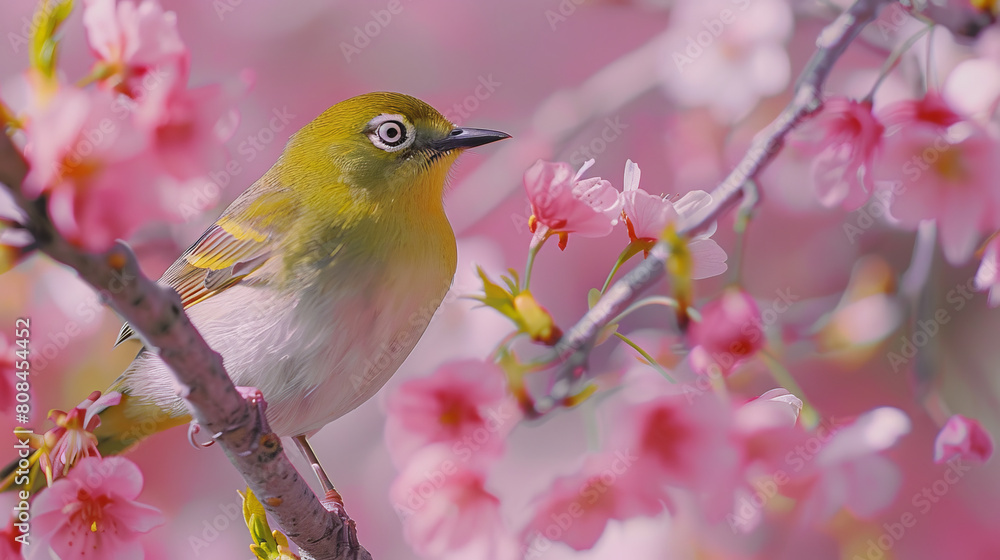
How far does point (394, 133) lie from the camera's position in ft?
2.55

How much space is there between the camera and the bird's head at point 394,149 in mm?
762

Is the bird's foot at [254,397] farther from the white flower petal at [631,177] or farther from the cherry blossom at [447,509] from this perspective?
the white flower petal at [631,177]

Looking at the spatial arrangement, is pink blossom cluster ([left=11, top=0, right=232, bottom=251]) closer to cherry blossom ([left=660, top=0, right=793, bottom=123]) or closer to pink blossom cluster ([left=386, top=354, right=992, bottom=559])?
pink blossom cluster ([left=386, top=354, right=992, bottom=559])

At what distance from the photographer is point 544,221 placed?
2.07 feet

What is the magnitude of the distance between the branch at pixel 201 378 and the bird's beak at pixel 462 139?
0.33 meters

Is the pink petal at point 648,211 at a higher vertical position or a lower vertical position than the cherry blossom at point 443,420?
higher

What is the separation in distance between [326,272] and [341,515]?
0.82ft

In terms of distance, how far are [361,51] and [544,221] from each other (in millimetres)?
904

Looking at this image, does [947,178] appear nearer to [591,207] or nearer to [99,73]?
[591,207]

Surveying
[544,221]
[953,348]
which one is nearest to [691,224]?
[544,221]

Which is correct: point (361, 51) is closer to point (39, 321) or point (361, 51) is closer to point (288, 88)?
point (288, 88)

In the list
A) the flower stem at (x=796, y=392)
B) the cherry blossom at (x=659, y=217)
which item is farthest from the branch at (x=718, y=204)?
the flower stem at (x=796, y=392)

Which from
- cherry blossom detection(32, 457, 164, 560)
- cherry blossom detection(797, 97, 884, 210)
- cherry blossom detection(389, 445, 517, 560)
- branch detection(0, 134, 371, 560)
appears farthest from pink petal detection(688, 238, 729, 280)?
cherry blossom detection(32, 457, 164, 560)

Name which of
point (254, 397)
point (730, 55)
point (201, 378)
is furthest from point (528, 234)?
point (201, 378)
